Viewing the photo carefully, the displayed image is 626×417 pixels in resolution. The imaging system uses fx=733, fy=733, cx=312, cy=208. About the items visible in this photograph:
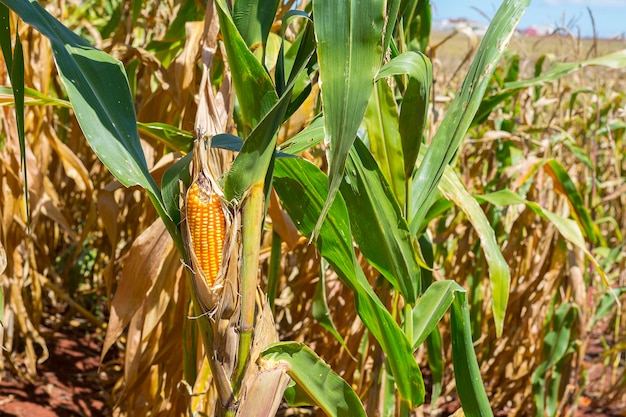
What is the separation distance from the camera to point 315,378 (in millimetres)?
905

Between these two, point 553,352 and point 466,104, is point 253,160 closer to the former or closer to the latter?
point 466,104

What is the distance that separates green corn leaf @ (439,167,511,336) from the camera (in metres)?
1.17

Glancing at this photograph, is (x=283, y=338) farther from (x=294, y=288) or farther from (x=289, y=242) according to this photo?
(x=289, y=242)

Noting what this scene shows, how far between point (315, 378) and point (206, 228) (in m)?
0.25

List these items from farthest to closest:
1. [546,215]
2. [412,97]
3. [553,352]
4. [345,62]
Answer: [553,352] → [546,215] → [412,97] → [345,62]

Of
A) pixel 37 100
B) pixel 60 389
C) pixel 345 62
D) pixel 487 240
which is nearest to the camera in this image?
pixel 345 62

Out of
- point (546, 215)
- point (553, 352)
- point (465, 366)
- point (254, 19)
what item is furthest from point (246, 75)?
point (553, 352)

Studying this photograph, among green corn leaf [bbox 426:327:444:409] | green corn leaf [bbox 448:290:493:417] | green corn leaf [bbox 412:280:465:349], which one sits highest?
green corn leaf [bbox 412:280:465:349]

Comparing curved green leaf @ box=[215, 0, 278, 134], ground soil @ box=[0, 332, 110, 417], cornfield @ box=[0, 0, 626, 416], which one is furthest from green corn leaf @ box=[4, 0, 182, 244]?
ground soil @ box=[0, 332, 110, 417]

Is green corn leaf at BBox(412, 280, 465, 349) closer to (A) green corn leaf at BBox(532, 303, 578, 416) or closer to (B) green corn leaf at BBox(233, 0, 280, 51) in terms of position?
(B) green corn leaf at BBox(233, 0, 280, 51)

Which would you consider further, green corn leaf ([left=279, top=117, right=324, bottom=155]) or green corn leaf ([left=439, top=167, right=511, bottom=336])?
green corn leaf ([left=439, top=167, right=511, bottom=336])

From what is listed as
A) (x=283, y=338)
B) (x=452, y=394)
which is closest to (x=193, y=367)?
(x=283, y=338)

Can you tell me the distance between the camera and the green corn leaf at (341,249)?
3.16 feet

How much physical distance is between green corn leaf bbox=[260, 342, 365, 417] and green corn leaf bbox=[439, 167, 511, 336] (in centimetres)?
35
